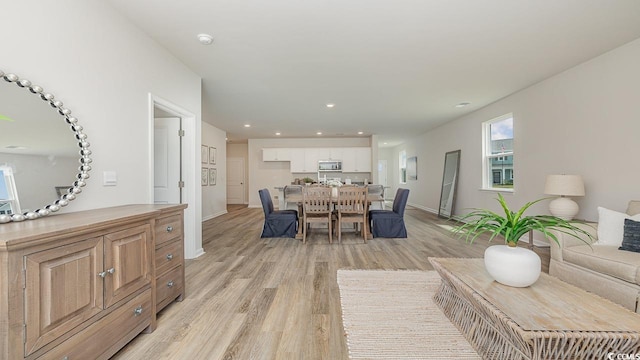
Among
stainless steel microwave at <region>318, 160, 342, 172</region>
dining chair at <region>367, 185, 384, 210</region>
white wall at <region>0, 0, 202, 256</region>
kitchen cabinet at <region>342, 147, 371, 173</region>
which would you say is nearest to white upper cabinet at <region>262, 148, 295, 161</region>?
stainless steel microwave at <region>318, 160, 342, 172</region>

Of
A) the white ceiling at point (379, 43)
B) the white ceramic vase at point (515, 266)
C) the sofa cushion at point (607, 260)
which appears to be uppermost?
the white ceiling at point (379, 43)

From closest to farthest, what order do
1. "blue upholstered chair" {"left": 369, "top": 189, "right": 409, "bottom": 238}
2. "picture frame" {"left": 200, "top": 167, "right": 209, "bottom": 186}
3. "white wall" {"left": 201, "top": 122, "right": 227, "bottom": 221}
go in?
"blue upholstered chair" {"left": 369, "top": 189, "right": 409, "bottom": 238} < "picture frame" {"left": 200, "top": 167, "right": 209, "bottom": 186} < "white wall" {"left": 201, "top": 122, "right": 227, "bottom": 221}

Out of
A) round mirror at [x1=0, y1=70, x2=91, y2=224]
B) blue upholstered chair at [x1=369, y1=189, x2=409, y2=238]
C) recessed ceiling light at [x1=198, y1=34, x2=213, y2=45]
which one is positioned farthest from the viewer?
blue upholstered chair at [x1=369, y1=189, x2=409, y2=238]

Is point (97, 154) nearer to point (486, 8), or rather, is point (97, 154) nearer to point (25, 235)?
point (25, 235)

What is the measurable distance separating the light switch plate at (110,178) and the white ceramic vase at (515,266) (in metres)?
2.91

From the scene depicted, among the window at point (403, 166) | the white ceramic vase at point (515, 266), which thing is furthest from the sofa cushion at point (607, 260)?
the window at point (403, 166)

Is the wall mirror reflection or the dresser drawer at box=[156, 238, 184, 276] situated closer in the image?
the dresser drawer at box=[156, 238, 184, 276]

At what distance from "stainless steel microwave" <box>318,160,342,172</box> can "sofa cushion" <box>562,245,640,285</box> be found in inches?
255

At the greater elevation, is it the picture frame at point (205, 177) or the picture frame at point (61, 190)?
the picture frame at point (205, 177)

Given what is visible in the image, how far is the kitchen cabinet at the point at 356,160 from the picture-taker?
863 centimetres

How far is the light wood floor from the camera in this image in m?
1.70

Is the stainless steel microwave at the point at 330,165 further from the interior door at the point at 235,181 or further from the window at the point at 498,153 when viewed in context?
the window at the point at 498,153

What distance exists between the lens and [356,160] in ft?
28.4

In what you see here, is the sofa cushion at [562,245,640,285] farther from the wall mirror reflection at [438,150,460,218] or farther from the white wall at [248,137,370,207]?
the white wall at [248,137,370,207]
